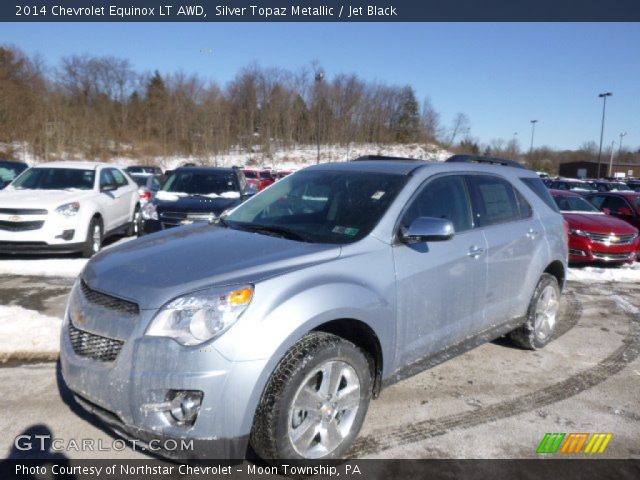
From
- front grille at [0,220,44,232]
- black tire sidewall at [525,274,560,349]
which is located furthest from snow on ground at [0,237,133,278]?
black tire sidewall at [525,274,560,349]

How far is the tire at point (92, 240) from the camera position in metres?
8.48

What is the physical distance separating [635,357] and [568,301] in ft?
7.28

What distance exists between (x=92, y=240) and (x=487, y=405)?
731 cm

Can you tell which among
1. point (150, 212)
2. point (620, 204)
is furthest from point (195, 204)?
point (620, 204)

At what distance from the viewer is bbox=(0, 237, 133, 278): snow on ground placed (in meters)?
7.46

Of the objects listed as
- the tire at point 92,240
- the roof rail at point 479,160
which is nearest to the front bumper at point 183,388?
the roof rail at point 479,160

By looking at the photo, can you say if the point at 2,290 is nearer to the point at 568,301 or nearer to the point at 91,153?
the point at 568,301

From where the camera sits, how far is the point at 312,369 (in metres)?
2.69

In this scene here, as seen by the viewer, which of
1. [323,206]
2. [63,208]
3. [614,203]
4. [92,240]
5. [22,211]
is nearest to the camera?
[323,206]

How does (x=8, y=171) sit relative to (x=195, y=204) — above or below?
above

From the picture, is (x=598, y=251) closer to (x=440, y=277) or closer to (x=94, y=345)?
(x=440, y=277)

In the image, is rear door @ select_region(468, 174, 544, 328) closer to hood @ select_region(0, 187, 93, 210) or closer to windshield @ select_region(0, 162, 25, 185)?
hood @ select_region(0, 187, 93, 210)

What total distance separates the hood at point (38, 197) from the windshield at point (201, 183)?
4.90ft

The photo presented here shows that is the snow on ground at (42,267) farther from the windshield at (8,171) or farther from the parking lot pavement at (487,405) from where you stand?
the windshield at (8,171)
